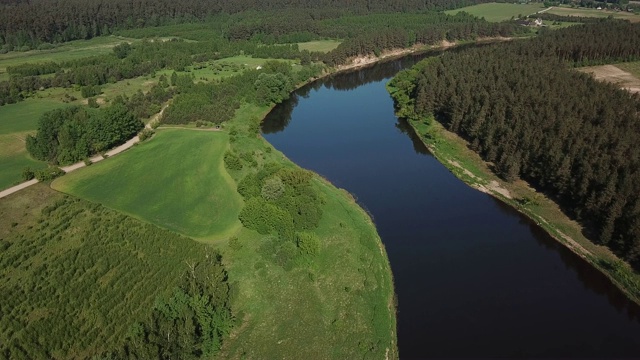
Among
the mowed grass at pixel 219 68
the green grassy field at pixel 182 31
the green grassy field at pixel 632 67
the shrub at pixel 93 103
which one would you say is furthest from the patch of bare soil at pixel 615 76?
the green grassy field at pixel 182 31

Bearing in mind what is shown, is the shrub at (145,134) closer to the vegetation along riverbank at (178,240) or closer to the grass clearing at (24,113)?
the vegetation along riverbank at (178,240)

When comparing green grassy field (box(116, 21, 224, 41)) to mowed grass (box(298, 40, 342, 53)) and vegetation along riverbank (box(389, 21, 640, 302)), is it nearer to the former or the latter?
mowed grass (box(298, 40, 342, 53))

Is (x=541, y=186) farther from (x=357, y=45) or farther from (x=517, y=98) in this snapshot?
(x=357, y=45)

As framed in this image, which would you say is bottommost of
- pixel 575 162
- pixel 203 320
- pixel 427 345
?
pixel 427 345

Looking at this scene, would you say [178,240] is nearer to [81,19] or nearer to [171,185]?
[171,185]

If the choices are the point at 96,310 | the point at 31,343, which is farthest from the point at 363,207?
the point at 31,343
